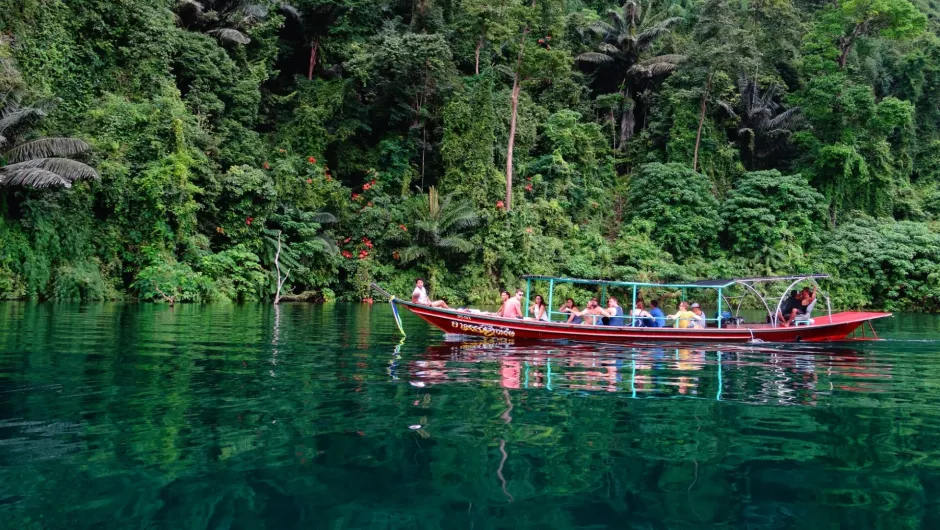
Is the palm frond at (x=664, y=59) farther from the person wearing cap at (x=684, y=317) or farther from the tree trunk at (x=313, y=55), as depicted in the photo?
the person wearing cap at (x=684, y=317)

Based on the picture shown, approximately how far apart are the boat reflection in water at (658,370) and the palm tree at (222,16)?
69.4ft

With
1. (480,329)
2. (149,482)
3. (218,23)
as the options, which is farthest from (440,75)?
(149,482)

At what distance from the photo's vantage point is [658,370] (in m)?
10.6

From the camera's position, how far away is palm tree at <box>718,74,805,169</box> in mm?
37312

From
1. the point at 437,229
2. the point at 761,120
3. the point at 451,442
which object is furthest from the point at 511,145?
the point at 451,442

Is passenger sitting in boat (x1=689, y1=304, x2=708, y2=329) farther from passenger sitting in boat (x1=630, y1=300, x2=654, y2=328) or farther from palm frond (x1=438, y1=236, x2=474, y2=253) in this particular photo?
palm frond (x1=438, y1=236, x2=474, y2=253)

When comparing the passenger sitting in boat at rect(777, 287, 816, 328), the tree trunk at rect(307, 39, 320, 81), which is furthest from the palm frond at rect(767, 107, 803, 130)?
the tree trunk at rect(307, 39, 320, 81)

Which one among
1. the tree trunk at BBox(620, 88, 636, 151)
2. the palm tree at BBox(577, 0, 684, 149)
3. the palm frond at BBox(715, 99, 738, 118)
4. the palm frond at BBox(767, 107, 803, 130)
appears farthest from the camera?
the tree trunk at BBox(620, 88, 636, 151)

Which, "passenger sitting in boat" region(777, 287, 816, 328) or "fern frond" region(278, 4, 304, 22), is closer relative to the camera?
"passenger sitting in boat" region(777, 287, 816, 328)

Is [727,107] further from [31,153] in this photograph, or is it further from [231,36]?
[31,153]

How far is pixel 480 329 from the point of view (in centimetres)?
1487

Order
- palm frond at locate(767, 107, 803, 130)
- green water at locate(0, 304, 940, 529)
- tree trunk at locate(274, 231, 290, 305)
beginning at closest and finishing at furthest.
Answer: green water at locate(0, 304, 940, 529)
tree trunk at locate(274, 231, 290, 305)
palm frond at locate(767, 107, 803, 130)

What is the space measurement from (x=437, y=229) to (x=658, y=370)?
63.7 feet

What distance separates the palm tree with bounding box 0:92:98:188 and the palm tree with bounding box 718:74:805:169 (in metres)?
30.0
